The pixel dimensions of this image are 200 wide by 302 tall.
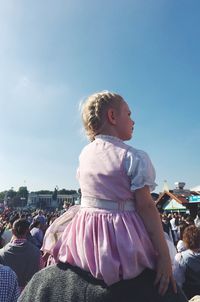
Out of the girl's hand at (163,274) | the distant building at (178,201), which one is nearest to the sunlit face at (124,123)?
the girl's hand at (163,274)

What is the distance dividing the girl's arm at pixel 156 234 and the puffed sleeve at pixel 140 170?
0.03 metres

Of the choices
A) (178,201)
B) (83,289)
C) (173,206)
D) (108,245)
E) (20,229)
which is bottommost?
(83,289)

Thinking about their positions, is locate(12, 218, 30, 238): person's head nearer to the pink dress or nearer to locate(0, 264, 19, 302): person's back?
locate(0, 264, 19, 302): person's back

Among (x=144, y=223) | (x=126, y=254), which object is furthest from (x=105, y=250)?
(x=144, y=223)

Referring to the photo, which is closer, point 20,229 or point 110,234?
point 110,234

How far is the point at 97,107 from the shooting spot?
7.14 ft

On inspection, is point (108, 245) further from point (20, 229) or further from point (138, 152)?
point (20, 229)

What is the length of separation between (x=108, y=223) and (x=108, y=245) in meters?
0.12

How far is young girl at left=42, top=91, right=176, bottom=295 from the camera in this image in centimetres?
175

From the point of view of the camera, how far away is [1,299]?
3172 mm

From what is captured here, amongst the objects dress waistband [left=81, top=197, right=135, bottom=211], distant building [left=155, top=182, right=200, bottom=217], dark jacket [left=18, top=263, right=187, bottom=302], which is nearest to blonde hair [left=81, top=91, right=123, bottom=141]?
dress waistband [left=81, top=197, right=135, bottom=211]

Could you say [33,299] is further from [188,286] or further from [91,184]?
[188,286]

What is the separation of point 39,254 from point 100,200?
3668 mm

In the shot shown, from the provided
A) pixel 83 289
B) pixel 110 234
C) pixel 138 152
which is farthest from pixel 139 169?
pixel 83 289
